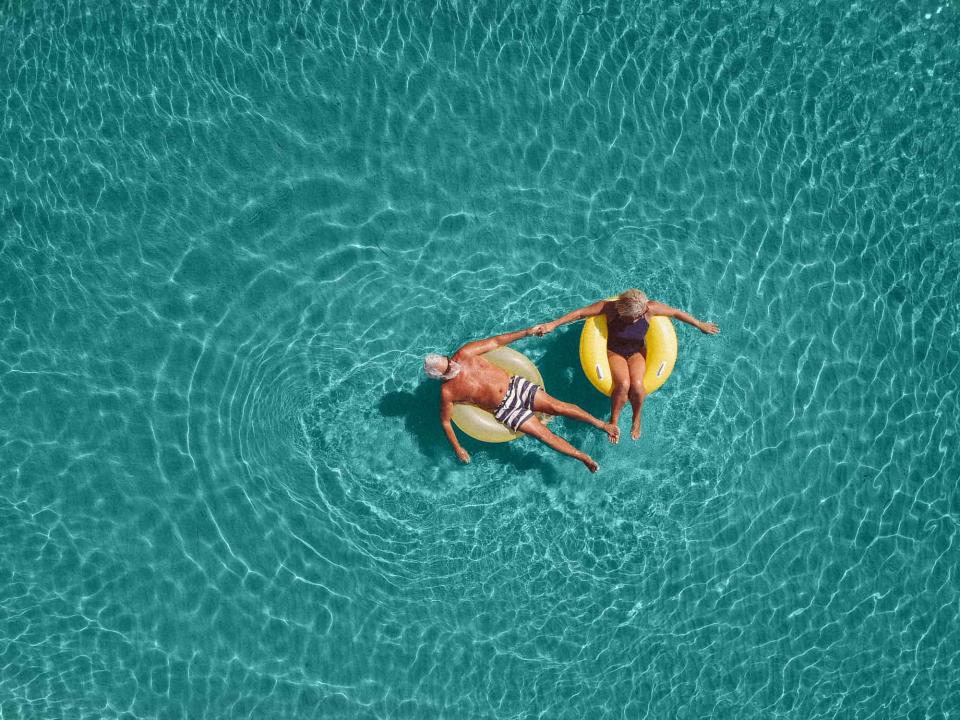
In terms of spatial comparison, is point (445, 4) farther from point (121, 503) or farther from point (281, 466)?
point (121, 503)

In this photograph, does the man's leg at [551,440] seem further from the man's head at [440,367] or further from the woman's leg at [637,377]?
the man's head at [440,367]

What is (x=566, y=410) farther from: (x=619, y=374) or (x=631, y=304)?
(x=631, y=304)

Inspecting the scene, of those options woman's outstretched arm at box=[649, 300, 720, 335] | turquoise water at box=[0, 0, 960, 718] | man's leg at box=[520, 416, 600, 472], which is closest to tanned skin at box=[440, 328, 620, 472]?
man's leg at box=[520, 416, 600, 472]

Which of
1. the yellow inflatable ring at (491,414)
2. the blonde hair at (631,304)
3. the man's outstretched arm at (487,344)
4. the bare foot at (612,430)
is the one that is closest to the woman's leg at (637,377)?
the bare foot at (612,430)

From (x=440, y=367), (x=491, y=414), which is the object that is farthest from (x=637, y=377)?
(x=440, y=367)

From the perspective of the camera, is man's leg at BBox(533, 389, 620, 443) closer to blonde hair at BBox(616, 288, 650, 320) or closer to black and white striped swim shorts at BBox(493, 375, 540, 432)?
black and white striped swim shorts at BBox(493, 375, 540, 432)

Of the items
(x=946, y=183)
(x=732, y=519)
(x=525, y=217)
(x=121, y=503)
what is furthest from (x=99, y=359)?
(x=946, y=183)
